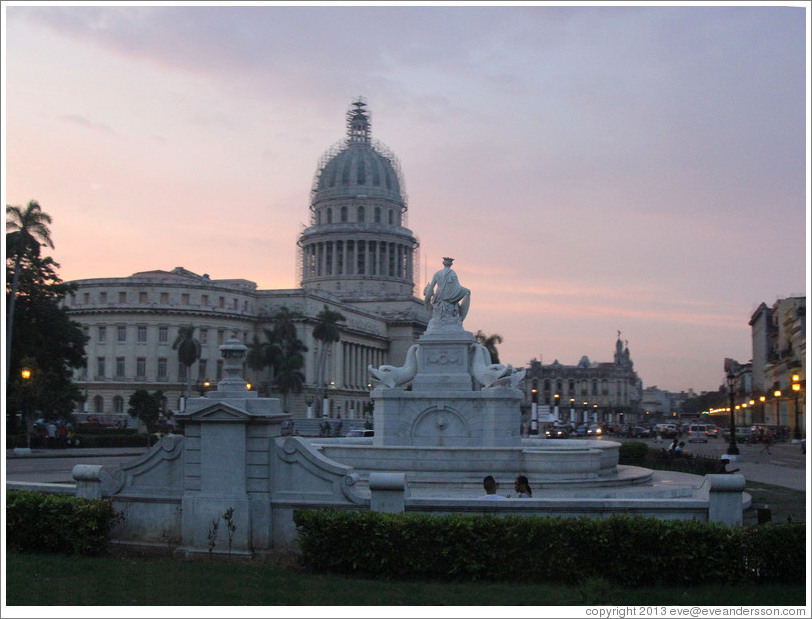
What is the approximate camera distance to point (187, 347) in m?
93.5

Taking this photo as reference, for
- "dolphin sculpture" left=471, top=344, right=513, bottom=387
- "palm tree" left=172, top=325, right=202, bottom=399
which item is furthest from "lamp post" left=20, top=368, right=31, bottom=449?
"palm tree" left=172, top=325, right=202, bottom=399

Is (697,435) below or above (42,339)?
below

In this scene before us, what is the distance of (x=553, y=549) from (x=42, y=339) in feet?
176

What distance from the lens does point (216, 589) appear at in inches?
453

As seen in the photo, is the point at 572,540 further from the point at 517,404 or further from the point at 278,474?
the point at 517,404

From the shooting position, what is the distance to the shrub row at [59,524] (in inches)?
543

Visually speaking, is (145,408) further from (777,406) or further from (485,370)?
(777,406)

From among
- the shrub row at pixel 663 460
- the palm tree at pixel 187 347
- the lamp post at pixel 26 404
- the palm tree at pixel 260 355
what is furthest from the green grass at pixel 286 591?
the palm tree at pixel 260 355

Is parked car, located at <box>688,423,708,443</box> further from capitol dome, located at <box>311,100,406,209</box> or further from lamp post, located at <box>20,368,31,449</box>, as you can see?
capitol dome, located at <box>311,100,406,209</box>

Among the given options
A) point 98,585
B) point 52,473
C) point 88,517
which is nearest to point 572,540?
point 98,585

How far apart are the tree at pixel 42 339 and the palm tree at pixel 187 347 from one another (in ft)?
90.8

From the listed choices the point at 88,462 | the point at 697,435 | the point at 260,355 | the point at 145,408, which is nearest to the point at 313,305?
the point at 260,355

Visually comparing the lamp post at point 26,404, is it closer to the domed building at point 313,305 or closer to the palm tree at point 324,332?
the domed building at point 313,305

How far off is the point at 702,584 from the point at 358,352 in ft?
392
